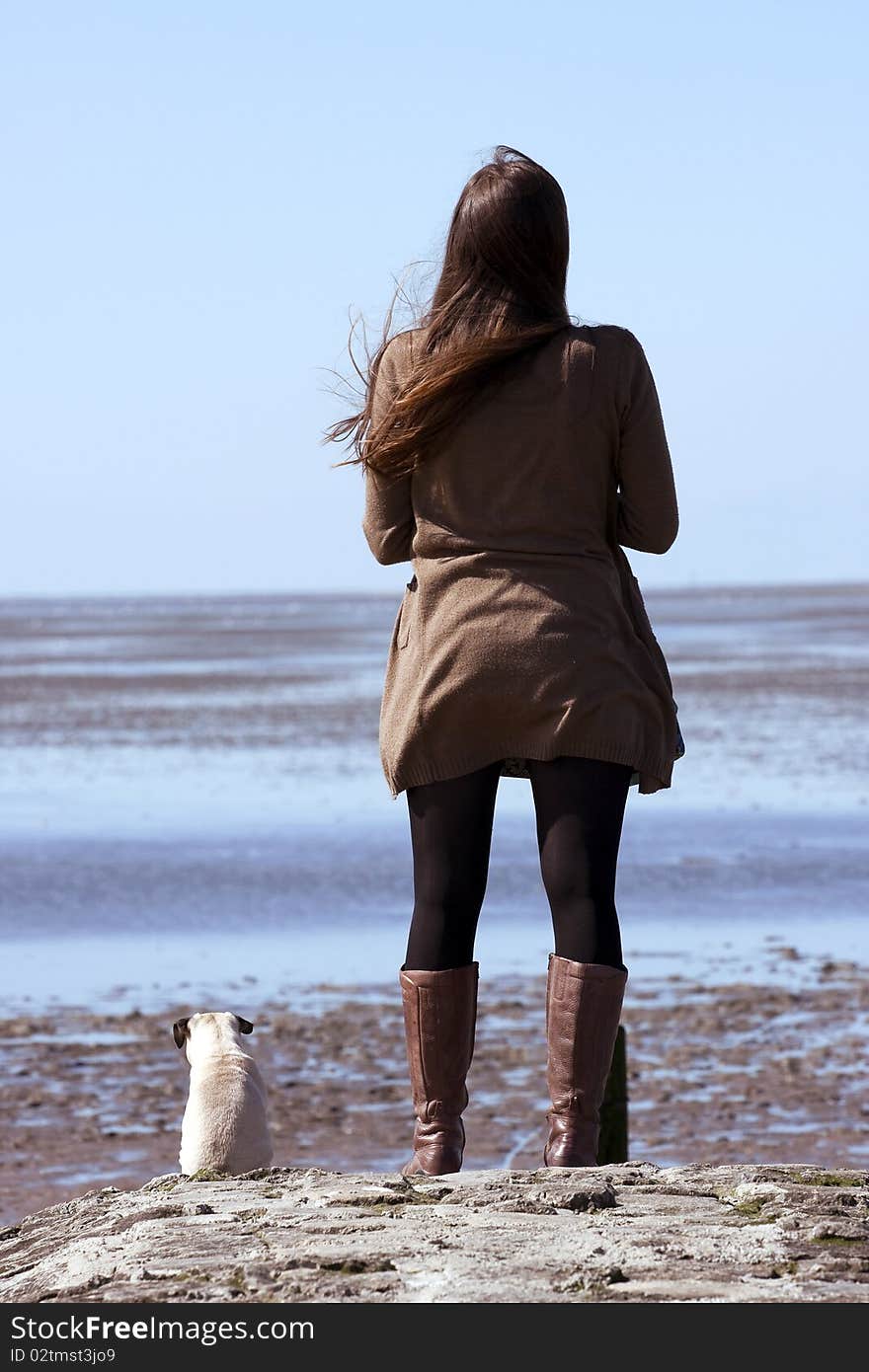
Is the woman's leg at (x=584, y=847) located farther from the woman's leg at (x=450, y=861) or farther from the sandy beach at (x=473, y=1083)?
the sandy beach at (x=473, y=1083)

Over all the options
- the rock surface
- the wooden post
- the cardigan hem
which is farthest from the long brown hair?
the wooden post

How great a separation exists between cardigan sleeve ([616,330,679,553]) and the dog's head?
2.21 meters

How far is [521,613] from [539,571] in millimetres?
98

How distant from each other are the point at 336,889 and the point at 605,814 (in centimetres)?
908

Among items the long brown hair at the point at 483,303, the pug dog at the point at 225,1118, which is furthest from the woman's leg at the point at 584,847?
the pug dog at the point at 225,1118

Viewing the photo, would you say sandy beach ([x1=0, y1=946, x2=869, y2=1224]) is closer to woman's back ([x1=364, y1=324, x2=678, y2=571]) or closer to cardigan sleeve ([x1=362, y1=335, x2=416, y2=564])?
cardigan sleeve ([x1=362, y1=335, x2=416, y2=564])

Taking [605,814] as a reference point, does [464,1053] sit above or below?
below

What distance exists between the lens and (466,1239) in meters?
3.05

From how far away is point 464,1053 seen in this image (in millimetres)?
3756

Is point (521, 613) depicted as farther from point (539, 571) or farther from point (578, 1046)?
point (578, 1046)

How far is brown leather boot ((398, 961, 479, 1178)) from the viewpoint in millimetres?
3709
